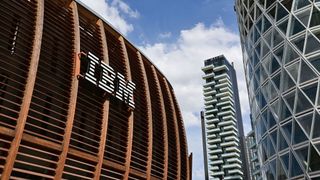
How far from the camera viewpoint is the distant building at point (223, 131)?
574ft

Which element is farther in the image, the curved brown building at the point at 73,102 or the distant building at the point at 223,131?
the distant building at the point at 223,131

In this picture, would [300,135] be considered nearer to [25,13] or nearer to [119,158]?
[119,158]

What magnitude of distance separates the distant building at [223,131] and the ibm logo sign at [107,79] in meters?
143

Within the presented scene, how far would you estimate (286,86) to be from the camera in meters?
27.6

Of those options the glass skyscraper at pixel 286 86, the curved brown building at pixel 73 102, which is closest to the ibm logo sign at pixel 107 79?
the curved brown building at pixel 73 102

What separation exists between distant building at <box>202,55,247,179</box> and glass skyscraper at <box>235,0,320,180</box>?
138 m

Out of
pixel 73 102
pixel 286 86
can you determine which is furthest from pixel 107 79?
pixel 286 86

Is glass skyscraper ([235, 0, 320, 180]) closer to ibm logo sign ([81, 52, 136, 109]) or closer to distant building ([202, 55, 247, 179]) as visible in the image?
ibm logo sign ([81, 52, 136, 109])

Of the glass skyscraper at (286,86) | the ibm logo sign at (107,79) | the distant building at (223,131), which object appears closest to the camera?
the ibm logo sign at (107,79)

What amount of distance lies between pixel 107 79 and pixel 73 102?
5251 mm

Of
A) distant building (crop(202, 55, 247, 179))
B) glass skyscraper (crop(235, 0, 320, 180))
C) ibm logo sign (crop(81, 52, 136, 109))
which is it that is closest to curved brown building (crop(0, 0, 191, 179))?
ibm logo sign (crop(81, 52, 136, 109))

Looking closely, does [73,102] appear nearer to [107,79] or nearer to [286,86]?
[107,79]

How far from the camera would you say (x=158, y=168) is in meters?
31.7

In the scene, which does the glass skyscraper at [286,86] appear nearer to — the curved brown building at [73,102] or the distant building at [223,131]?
the curved brown building at [73,102]
